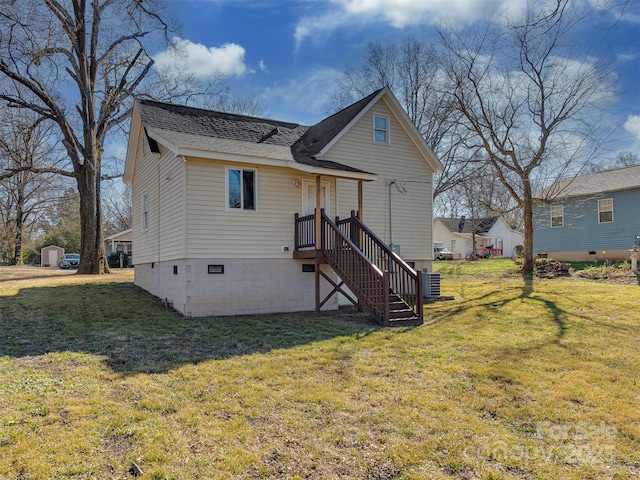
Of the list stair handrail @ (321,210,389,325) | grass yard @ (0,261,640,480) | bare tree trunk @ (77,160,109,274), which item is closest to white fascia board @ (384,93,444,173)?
stair handrail @ (321,210,389,325)

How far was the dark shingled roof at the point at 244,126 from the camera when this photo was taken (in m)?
12.8

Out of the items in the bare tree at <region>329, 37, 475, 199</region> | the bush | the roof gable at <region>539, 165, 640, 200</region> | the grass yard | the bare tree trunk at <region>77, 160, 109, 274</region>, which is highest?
the bare tree at <region>329, 37, 475, 199</region>

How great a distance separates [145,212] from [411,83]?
17707mm

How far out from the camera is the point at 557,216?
26.1m

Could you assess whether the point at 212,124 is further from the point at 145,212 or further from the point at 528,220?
the point at 528,220

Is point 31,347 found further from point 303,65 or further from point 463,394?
point 303,65

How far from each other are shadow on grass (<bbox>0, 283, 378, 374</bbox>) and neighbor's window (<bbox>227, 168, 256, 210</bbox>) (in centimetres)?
282

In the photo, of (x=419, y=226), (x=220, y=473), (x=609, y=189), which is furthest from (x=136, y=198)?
(x=609, y=189)

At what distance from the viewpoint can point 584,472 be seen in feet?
11.8

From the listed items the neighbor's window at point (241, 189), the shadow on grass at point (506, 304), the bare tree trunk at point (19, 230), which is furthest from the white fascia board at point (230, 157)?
the bare tree trunk at point (19, 230)

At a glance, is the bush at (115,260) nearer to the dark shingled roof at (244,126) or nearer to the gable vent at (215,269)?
the dark shingled roof at (244,126)

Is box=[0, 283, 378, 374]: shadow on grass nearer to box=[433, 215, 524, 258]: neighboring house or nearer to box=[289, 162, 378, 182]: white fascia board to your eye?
box=[289, 162, 378, 182]: white fascia board

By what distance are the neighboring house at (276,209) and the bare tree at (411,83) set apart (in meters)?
9.99

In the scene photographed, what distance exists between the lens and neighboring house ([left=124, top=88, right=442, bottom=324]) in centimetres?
1055
